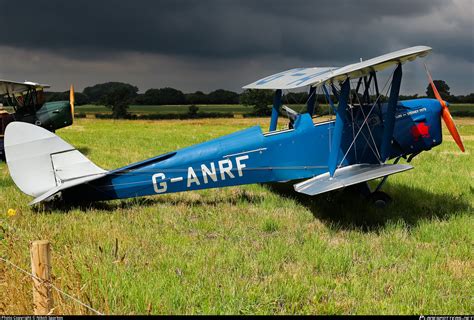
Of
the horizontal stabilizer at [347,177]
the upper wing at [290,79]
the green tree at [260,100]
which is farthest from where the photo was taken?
the green tree at [260,100]

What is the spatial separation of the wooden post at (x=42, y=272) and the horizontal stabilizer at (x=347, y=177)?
166 inches

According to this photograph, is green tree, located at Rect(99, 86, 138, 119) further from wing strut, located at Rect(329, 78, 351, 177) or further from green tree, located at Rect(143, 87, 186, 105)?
wing strut, located at Rect(329, 78, 351, 177)

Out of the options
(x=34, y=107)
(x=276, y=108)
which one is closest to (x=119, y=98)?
(x=34, y=107)

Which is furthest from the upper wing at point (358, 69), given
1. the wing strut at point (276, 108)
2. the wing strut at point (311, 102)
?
the wing strut at point (311, 102)

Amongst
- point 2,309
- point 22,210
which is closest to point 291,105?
point 22,210

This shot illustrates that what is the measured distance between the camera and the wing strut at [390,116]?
732 cm

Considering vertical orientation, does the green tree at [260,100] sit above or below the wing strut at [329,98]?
above

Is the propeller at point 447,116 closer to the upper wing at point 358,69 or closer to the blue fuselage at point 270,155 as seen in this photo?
the blue fuselage at point 270,155

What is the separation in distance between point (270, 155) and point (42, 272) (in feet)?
17.4

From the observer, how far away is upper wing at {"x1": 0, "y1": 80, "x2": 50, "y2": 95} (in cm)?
1606

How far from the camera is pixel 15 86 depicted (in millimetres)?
16625

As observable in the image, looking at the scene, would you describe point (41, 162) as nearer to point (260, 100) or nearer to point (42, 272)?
point (42, 272)

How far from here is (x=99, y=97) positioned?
8794 cm

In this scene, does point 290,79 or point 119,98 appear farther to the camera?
point 119,98
